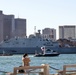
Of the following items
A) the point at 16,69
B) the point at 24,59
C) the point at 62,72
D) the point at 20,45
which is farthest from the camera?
the point at 20,45

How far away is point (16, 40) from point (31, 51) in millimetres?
8084

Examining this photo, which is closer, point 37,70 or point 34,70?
point 34,70

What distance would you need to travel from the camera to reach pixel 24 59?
2261 centimetres

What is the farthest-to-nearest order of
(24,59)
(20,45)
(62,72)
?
(20,45) → (24,59) → (62,72)

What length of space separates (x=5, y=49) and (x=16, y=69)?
16645 cm

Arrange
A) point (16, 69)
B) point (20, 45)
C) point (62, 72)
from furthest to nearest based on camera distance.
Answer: point (20, 45), point (62, 72), point (16, 69)

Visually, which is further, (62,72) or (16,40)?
(16,40)

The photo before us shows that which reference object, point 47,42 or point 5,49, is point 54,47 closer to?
point 47,42

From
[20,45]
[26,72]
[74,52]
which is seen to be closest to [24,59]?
[26,72]

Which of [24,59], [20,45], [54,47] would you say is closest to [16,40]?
[20,45]

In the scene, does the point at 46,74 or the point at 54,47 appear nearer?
the point at 46,74

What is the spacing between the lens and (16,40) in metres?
186

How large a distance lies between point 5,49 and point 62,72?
165269 mm

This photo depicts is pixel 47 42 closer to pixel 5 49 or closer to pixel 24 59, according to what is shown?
pixel 5 49
